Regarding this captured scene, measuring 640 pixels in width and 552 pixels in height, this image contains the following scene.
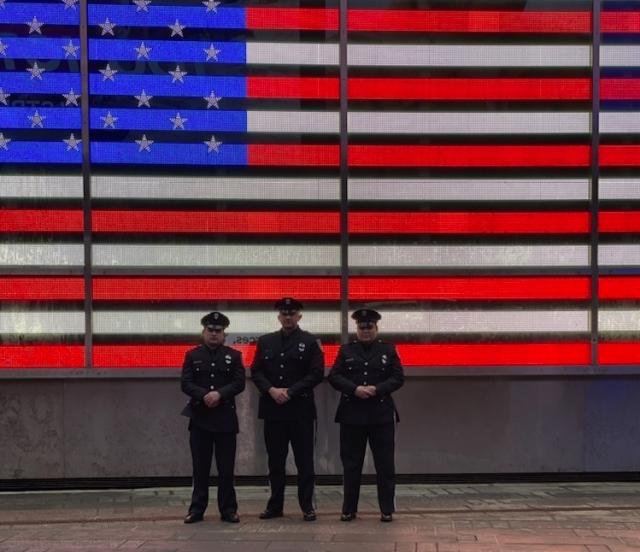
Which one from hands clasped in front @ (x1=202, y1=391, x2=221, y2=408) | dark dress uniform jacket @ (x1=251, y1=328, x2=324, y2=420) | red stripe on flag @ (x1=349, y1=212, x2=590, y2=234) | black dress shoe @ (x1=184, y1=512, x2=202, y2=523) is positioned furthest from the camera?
red stripe on flag @ (x1=349, y1=212, x2=590, y2=234)

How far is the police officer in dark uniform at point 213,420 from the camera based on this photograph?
6.84m

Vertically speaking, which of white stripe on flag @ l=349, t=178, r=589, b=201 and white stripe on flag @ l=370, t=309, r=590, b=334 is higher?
white stripe on flag @ l=349, t=178, r=589, b=201

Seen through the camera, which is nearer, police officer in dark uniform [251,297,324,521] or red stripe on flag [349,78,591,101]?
police officer in dark uniform [251,297,324,521]

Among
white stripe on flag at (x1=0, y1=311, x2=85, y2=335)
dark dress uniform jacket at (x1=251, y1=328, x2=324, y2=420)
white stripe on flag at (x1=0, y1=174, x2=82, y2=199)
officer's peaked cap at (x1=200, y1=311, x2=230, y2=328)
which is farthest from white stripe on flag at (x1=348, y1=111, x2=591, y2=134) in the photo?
white stripe on flag at (x1=0, y1=311, x2=85, y2=335)

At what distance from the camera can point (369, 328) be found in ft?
22.8

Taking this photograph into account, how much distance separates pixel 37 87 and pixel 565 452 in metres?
6.56

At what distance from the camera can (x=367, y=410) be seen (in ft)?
22.4

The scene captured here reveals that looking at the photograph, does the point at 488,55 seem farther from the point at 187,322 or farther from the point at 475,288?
the point at 187,322

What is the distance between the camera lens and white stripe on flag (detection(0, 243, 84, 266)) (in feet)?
27.0

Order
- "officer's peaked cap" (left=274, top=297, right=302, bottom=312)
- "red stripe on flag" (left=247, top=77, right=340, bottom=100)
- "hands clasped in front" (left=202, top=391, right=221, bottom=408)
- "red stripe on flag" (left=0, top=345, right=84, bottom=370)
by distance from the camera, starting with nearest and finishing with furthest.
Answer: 1. "hands clasped in front" (left=202, top=391, right=221, bottom=408)
2. "officer's peaked cap" (left=274, top=297, right=302, bottom=312)
3. "red stripe on flag" (left=0, top=345, right=84, bottom=370)
4. "red stripe on flag" (left=247, top=77, right=340, bottom=100)

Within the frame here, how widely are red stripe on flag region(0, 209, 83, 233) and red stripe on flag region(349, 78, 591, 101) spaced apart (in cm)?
354

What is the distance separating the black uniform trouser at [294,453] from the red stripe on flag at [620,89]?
182 inches

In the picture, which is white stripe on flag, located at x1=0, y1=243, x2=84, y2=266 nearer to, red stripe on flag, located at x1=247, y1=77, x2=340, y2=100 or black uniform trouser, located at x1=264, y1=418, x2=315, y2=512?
red stripe on flag, located at x1=247, y1=77, x2=340, y2=100

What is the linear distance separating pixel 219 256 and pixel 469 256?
8.53ft
